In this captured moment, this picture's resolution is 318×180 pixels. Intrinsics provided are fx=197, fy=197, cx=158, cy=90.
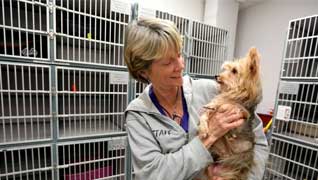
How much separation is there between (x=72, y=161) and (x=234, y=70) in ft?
4.50

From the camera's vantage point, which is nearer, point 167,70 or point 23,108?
point 167,70

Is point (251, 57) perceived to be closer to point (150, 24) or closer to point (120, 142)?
point (150, 24)

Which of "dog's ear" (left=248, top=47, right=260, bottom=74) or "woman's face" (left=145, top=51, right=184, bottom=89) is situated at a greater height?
"dog's ear" (left=248, top=47, right=260, bottom=74)

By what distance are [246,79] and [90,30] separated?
44.5 inches

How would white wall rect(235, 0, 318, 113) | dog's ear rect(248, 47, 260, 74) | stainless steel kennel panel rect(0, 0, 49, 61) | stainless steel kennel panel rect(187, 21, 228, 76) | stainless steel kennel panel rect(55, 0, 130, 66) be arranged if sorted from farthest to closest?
white wall rect(235, 0, 318, 113), stainless steel kennel panel rect(187, 21, 228, 76), stainless steel kennel panel rect(55, 0, 130, 66), stainless steel kennel panel rect(0, 0, 49, 61), dog's ear rect(248, 47, 260, 74)

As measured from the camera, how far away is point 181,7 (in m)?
2.34

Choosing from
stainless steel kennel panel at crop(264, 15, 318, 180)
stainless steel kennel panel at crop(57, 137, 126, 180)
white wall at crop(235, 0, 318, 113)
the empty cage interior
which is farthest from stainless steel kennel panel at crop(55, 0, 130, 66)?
white wall at crop(235, 0, 318, 113)

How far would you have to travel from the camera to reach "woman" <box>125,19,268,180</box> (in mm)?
652

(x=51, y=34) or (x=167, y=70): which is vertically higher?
(x=51, y=34)

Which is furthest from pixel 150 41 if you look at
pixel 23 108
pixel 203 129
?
pixel 23 108

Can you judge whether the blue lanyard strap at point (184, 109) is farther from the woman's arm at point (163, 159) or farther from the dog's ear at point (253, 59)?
the dog's ear at point (253, 59)

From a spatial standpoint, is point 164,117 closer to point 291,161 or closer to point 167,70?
point 167,70

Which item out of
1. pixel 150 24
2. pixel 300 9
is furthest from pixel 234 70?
pixel 300 9

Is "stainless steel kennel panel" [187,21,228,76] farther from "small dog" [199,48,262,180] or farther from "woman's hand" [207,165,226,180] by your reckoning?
"woman's hand" [207,165,226,180]
